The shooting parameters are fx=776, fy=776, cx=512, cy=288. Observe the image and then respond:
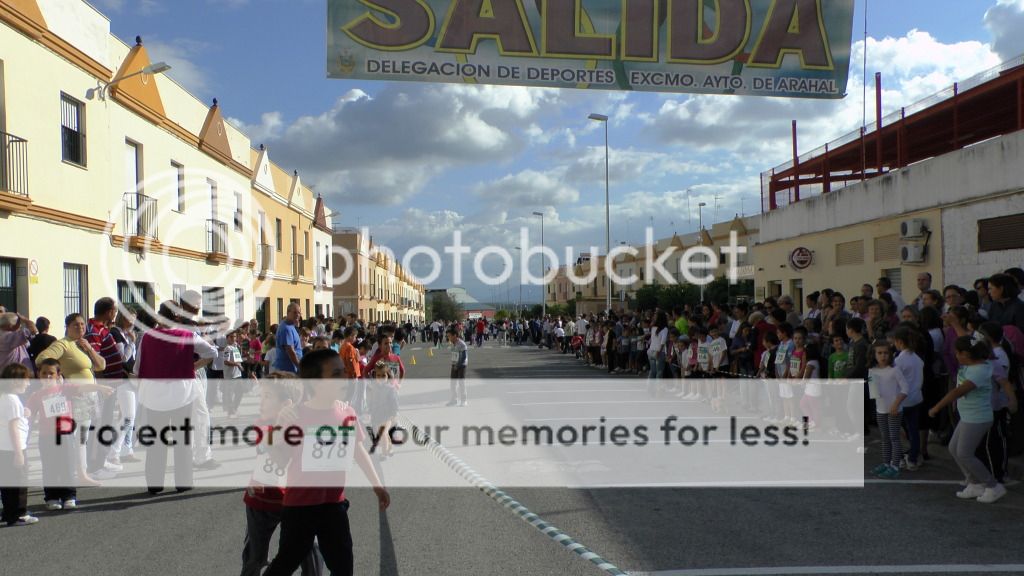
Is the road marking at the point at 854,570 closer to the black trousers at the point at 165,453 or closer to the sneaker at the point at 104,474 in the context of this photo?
the black trousers at the point at 165,453

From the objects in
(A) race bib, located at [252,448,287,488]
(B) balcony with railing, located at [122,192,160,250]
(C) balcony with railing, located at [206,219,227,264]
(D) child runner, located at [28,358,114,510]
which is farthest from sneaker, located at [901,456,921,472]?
(C) balcony with railing, located at [206,219,227,264]

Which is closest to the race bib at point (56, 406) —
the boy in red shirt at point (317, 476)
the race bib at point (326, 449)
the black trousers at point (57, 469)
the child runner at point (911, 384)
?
the black trousers at point (57, 469)

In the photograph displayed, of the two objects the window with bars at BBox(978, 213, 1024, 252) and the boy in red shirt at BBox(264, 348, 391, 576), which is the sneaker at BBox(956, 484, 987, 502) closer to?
the boy in red shirt at BBox(264, 348, 391, 576)

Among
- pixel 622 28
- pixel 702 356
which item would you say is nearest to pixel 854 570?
pixel 622 28

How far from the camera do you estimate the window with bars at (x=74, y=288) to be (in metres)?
15.0

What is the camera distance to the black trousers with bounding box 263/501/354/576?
3863 mm

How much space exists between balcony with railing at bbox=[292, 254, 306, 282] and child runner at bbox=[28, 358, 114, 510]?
2669 cm

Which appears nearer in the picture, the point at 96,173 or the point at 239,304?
the point at 96,173

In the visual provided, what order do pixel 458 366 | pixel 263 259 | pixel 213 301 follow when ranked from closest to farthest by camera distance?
pixel 458 366 → pixel 213 301 → pixel 263 259

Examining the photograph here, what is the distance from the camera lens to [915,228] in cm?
1695

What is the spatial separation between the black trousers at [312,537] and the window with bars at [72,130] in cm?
1358

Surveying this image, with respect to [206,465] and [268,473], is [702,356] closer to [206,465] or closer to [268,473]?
[206,465]

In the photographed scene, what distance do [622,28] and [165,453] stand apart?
25.6ft

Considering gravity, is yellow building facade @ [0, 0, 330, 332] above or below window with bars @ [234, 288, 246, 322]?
above
